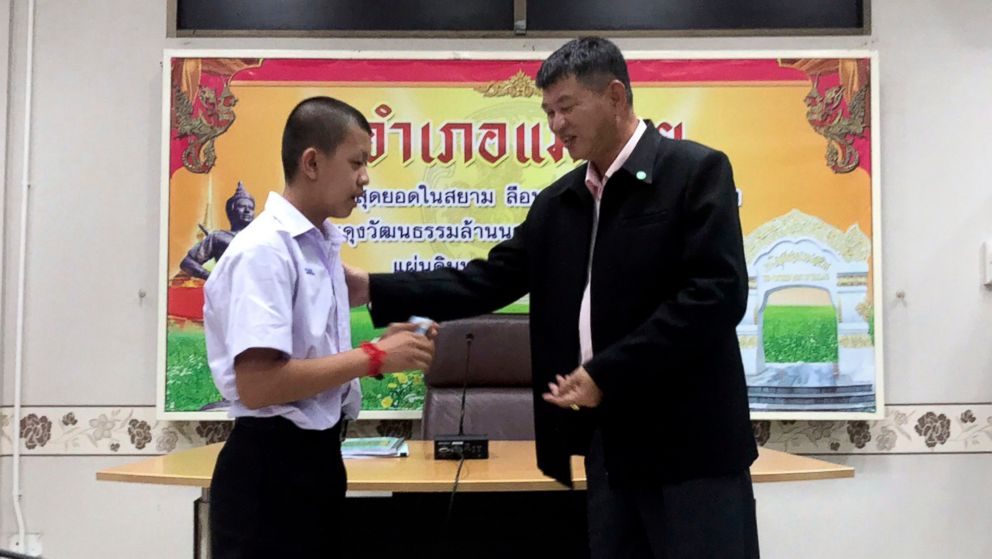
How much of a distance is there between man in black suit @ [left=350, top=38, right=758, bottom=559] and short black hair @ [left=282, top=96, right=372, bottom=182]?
0.45 meters

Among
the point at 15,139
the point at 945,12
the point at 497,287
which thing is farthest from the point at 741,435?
the point at 15,139

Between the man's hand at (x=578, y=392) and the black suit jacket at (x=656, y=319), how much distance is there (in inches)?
0.6

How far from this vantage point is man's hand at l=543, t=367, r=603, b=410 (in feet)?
5.34

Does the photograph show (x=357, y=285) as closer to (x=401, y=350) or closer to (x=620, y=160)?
(x=401, y=350)

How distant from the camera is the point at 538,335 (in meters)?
1.90

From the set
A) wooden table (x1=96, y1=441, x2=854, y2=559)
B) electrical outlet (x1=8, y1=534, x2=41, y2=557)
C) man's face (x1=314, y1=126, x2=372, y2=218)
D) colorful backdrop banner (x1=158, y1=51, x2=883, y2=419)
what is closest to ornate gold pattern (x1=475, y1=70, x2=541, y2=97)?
colorful backdrop banner (x1=158, y1=51, x2=883, y2=419)

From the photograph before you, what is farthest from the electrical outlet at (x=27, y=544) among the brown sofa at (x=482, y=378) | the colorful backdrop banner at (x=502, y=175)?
the brown sofa at (x=482, y=378)

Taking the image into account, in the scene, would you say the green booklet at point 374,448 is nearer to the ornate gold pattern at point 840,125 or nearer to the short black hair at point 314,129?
the short black hair at point 314,129

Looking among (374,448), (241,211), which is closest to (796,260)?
(374,448)

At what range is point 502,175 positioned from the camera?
3.64 meters

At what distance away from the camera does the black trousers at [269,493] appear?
1459 millimetres

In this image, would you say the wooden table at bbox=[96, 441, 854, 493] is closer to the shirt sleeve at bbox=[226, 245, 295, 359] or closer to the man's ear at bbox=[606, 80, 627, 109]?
the shirt sleeve at bbox=[226, 245, 295, 359]

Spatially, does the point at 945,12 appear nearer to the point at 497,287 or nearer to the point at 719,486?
the point at 497,287

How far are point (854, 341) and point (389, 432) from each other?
1824 mm
